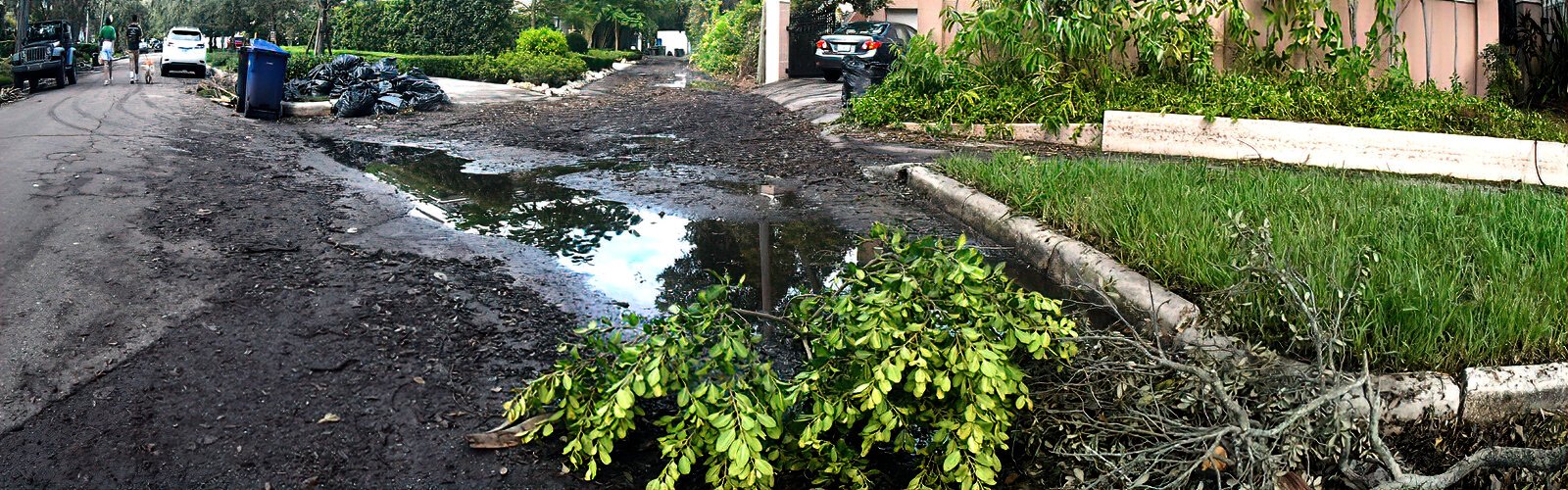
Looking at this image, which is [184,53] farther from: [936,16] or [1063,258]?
[1063,258]

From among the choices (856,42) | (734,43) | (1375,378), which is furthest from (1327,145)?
(734,43)

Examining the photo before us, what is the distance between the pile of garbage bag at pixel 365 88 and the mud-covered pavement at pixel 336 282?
4.52 m

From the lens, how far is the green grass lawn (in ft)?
11.1

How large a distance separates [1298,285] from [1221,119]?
668cm

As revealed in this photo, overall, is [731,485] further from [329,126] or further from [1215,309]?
[329,126]

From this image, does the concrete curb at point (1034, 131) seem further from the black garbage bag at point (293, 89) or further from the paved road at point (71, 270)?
the black garbage bag at point (293, 89)

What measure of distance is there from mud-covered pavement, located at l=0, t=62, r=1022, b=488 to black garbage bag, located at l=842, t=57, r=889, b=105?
11.6 ft

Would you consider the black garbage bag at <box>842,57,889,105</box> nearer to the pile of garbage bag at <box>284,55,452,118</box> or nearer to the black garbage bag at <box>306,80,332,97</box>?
the pile of garbage bag at <box>284,55,452,118</box>

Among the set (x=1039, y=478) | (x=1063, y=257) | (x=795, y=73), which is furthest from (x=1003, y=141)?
(x=795, y=73)

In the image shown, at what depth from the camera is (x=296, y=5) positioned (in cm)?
4500

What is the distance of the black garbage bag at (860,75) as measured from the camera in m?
13.7

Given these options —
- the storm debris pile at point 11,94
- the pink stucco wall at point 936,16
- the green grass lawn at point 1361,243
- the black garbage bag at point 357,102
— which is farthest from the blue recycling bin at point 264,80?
the green grass lawn at point 1361,243

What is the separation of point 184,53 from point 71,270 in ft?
85.4

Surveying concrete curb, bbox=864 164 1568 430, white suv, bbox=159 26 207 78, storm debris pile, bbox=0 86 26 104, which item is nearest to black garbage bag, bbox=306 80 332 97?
storm debris pile, bbox=0 86 26 104
